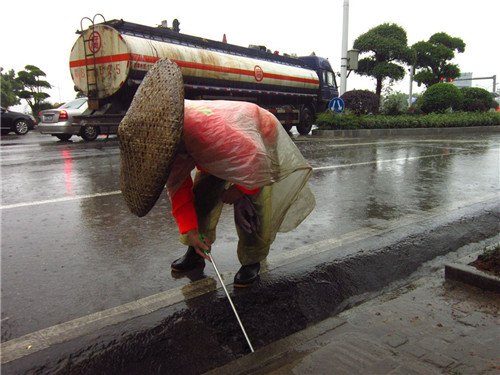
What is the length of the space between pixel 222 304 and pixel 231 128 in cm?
109

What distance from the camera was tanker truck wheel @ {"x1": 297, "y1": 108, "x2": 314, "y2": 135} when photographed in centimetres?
1889

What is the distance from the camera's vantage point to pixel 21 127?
19625 mm

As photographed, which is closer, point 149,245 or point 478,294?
point 478,294

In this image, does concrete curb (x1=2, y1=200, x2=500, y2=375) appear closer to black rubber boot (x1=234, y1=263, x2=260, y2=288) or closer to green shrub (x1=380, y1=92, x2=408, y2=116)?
black rubber boot (x1=234, y1=263, x2=260, y2=288)

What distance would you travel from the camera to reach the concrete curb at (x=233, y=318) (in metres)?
2.05

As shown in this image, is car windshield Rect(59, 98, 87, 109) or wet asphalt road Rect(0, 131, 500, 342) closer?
wet asphalt road Rect(0, 131, 500, 342)

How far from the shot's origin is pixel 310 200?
2992mm

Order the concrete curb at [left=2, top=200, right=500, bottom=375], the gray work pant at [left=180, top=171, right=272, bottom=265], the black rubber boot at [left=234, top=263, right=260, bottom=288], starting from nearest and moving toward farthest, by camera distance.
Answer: the concrete curb at [left=2, top=200, right=500, bottom=375] < the gray work pant at [left=180, top=171, right=272, bottom=265] < the black rubber boot at [left=234, top=263, right=260, bottom=288]

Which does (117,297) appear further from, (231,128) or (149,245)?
(231,128)

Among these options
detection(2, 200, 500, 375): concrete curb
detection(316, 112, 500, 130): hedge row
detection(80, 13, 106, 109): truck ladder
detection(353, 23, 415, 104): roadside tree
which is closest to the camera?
detection(2, 200, 500, 375): concrete curb

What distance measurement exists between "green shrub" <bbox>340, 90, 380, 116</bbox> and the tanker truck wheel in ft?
5.46

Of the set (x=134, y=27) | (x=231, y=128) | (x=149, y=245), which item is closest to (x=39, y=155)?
(x=134, y=27)

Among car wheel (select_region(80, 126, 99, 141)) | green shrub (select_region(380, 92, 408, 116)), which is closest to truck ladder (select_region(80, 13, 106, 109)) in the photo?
car wheel (select_region(80, 126, 99, 141))

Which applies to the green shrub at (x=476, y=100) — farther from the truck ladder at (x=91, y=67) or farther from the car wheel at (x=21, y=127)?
the car wheel at (x=21, y=127)
